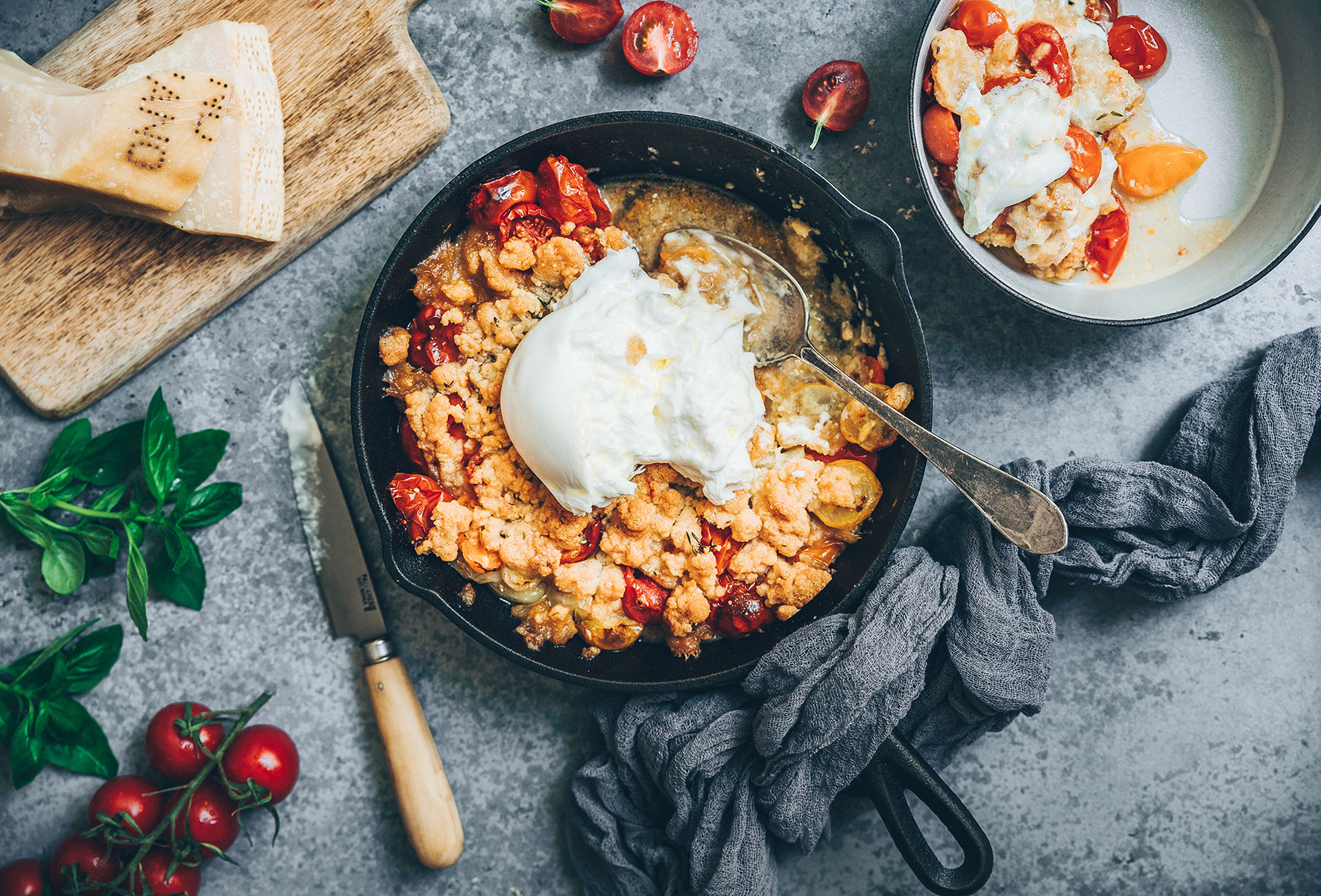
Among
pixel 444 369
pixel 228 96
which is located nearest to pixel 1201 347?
pixel 444 369

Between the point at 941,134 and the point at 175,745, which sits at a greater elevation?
Result: the point at 941,134

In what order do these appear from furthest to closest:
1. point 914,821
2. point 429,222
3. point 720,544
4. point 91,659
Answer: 1. point 91,659
2. point 720,544
3. point 429,222
4. point 914,821

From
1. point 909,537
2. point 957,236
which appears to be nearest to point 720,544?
point 909,537

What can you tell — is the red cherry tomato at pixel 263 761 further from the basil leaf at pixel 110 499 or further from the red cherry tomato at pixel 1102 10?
the red cherry tomato at pixel 1102 10

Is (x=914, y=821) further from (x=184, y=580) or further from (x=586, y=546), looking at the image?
(x=184, y=580)

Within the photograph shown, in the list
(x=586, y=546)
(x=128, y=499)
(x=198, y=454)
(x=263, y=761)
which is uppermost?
(x=198, y=454)

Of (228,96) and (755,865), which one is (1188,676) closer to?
(755,865)

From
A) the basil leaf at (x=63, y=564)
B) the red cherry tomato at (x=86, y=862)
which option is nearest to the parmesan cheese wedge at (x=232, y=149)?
the basil leaf at (x=63, y=564)
